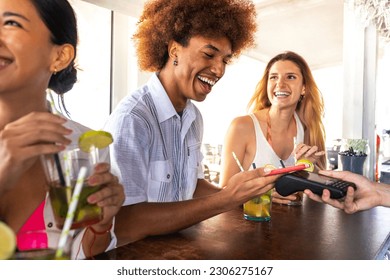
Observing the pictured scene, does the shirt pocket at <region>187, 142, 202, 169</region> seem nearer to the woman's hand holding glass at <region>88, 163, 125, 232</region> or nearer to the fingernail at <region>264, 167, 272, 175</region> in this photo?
the fingernail at <region>264, 167, 272, 175</region>

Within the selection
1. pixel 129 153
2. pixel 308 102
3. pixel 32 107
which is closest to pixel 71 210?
pixel 32 107

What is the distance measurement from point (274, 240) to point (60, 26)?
522 millimetres

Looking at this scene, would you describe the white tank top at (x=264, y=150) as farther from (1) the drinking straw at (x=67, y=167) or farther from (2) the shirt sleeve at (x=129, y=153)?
(1) the drinking straw at (x=67, y=167)

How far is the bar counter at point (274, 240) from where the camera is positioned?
641 mm

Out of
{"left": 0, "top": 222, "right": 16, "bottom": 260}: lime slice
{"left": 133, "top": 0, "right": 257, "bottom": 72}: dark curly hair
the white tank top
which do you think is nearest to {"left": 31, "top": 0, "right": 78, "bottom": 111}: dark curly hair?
{"left": 0, "top": 222, "right": 16, "bottom": 260}: lime slice

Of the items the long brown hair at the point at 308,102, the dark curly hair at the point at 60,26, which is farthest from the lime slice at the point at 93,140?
the long brown hair at the point at 308,102

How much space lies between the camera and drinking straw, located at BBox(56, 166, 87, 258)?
0.39m

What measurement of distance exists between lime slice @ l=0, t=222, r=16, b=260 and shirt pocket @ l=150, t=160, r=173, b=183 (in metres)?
0.48

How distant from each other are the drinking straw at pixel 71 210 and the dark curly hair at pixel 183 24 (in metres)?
0.58

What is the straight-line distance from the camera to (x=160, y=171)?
88 centimetres

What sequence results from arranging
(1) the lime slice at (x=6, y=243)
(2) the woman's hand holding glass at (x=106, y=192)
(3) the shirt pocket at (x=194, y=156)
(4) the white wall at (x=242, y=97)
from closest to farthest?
1. (1) the lime slice at (x=6, y=243)
2. (2) the woman's hand holding glass at (x=106, y=192)
3. (3) the shirt pocket at (x=194, y=156)
4. (4) the white wall at (x=242, y=97)

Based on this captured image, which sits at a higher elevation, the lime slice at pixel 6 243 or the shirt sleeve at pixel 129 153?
the shirt sleeve at pixel 129 153

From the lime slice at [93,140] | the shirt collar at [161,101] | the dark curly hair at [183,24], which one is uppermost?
the dark curly hair at [183,24]
